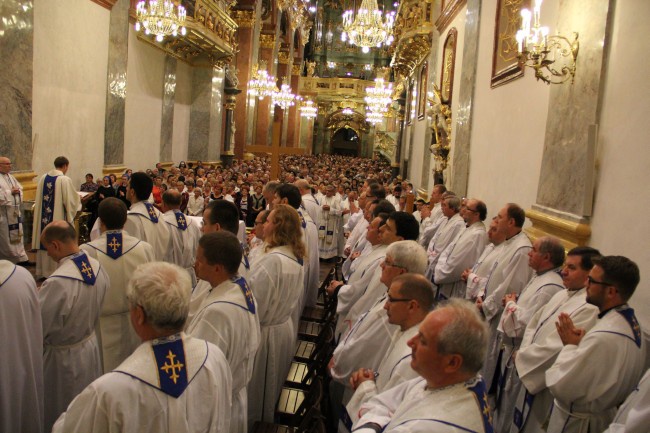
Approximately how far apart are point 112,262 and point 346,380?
84.9 inches

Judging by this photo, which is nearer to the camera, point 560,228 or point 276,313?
point 276,313

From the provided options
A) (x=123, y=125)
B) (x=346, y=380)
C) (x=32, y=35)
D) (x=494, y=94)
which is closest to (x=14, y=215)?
(x=32, y=35)

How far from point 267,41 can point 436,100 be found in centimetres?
1920

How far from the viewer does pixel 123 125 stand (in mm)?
14031

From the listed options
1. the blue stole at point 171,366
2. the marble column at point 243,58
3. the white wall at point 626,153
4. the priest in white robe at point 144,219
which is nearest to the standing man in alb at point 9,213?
the priest in white robe at point 144,219

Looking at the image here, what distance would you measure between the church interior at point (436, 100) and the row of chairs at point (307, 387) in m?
2.29

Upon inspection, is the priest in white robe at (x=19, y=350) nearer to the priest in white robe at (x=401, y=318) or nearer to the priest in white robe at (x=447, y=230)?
the priest in white robe at (x=401, y=318)

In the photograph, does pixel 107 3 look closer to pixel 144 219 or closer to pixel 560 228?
pixel 144 219

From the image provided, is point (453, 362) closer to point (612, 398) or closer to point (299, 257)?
point (612, 398)

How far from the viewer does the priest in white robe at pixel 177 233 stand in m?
6.41

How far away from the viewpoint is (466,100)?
35.7 ft

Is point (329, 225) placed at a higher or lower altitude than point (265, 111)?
lower

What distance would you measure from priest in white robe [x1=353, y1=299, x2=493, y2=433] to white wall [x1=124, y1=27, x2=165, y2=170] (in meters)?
13.9

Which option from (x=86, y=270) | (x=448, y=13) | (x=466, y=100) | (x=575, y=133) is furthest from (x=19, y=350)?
(x=448, y=13)
